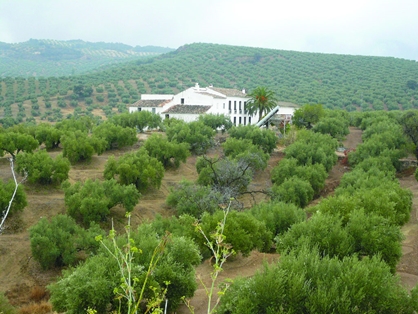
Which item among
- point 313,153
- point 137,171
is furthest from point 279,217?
point 313,153

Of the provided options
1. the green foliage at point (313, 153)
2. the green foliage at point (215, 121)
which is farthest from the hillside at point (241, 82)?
the green foliage at point (313, 153)

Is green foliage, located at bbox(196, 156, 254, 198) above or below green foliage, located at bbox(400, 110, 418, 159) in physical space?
below

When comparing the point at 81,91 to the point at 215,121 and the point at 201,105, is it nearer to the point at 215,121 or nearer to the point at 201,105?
the point at 201,105

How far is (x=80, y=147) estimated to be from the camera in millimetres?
38531

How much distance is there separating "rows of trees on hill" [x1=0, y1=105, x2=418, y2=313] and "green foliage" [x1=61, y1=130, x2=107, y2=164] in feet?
0.36

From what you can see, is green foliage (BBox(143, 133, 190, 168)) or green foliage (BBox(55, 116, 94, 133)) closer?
green foliage (BBox(143, 133, 190, 168))

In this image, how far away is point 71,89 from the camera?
84375 millimetres

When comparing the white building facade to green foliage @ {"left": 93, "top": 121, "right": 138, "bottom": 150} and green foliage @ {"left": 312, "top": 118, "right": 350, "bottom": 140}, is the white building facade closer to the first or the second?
green foliage @ {"left": 312, "top": 118, "right": 350, "bottom": 140}

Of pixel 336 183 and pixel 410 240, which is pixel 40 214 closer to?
pixel 410 240

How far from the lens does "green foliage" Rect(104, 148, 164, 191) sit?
109ft

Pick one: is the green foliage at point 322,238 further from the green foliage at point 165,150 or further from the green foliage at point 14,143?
the green foliage at point 14,143

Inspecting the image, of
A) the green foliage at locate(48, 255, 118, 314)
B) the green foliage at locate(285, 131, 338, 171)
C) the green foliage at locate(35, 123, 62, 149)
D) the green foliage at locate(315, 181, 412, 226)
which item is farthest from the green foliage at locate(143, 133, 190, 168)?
the green foliage at locate(48, 255, 118, 314)

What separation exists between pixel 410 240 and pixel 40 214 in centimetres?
2206

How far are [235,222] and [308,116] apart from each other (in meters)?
40.0
